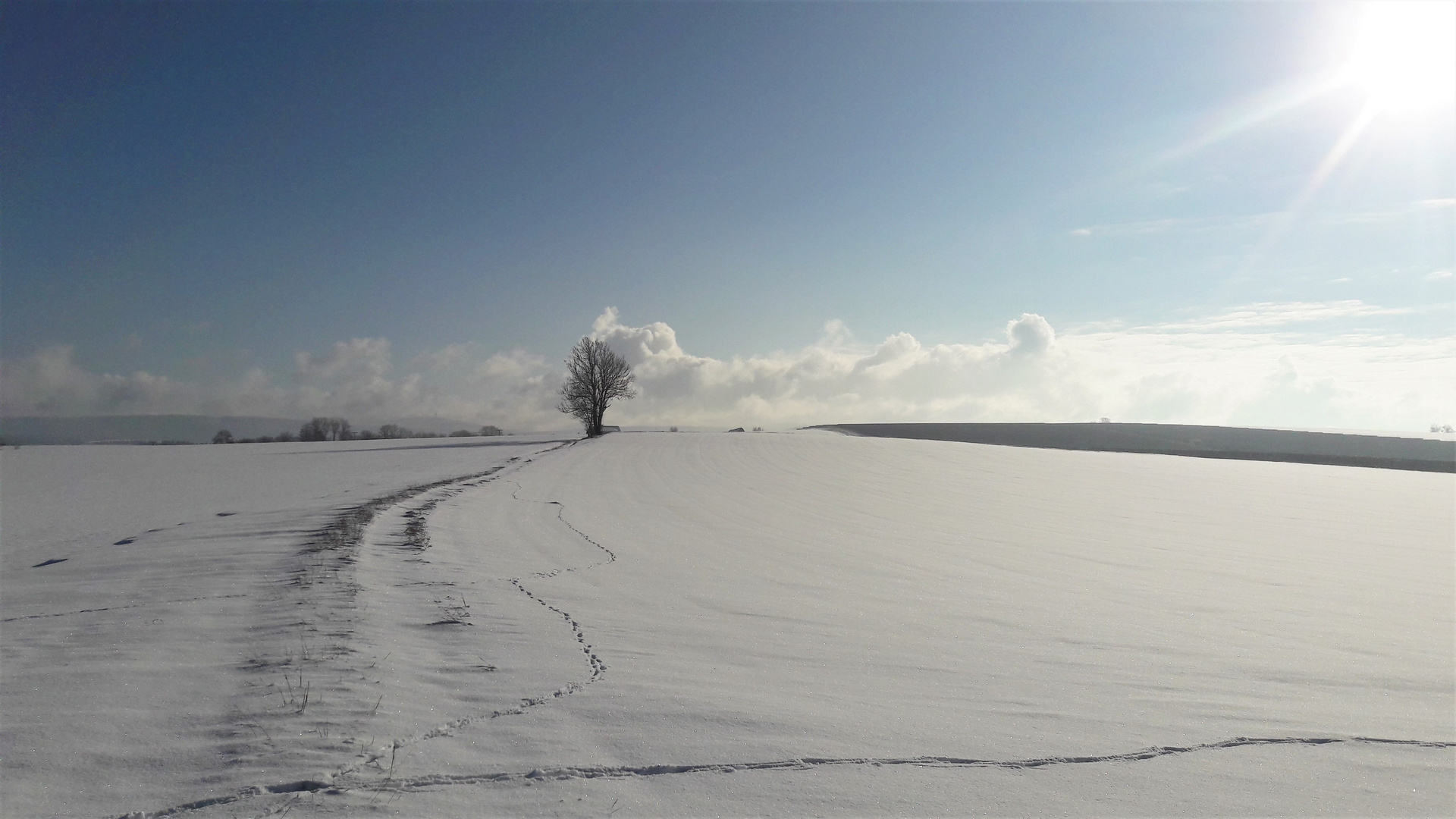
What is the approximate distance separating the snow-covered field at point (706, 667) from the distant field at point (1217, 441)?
901 inches

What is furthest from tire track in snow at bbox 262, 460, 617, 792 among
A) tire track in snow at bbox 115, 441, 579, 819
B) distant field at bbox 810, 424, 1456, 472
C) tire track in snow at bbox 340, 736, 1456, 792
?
distant field at bbox 810, 424, 1456, 472

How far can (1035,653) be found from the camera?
14.0ft

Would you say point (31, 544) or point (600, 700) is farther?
point (31, 544)

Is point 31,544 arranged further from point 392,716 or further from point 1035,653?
point 1035,653

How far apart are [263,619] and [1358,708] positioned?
6309 mm

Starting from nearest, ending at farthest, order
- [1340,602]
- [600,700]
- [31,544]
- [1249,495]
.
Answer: [600,700] < [1340,602] < [31,544] < [1249,495]

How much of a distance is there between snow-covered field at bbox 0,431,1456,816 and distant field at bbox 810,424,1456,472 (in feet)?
75.1

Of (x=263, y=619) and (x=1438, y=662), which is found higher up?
(x=263, y=619)

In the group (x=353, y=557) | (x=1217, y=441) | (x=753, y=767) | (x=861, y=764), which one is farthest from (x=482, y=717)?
(x=1217, y=441)

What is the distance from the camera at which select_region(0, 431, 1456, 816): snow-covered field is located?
2.56m

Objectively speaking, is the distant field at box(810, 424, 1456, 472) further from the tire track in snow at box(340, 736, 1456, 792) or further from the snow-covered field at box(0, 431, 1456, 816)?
the tire track in snow at box(340, 736, 1456, 792)

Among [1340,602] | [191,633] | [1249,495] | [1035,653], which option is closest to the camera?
[191,633]

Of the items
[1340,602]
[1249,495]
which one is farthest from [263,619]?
[1249,495]

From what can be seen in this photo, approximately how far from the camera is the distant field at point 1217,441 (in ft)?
88.8
